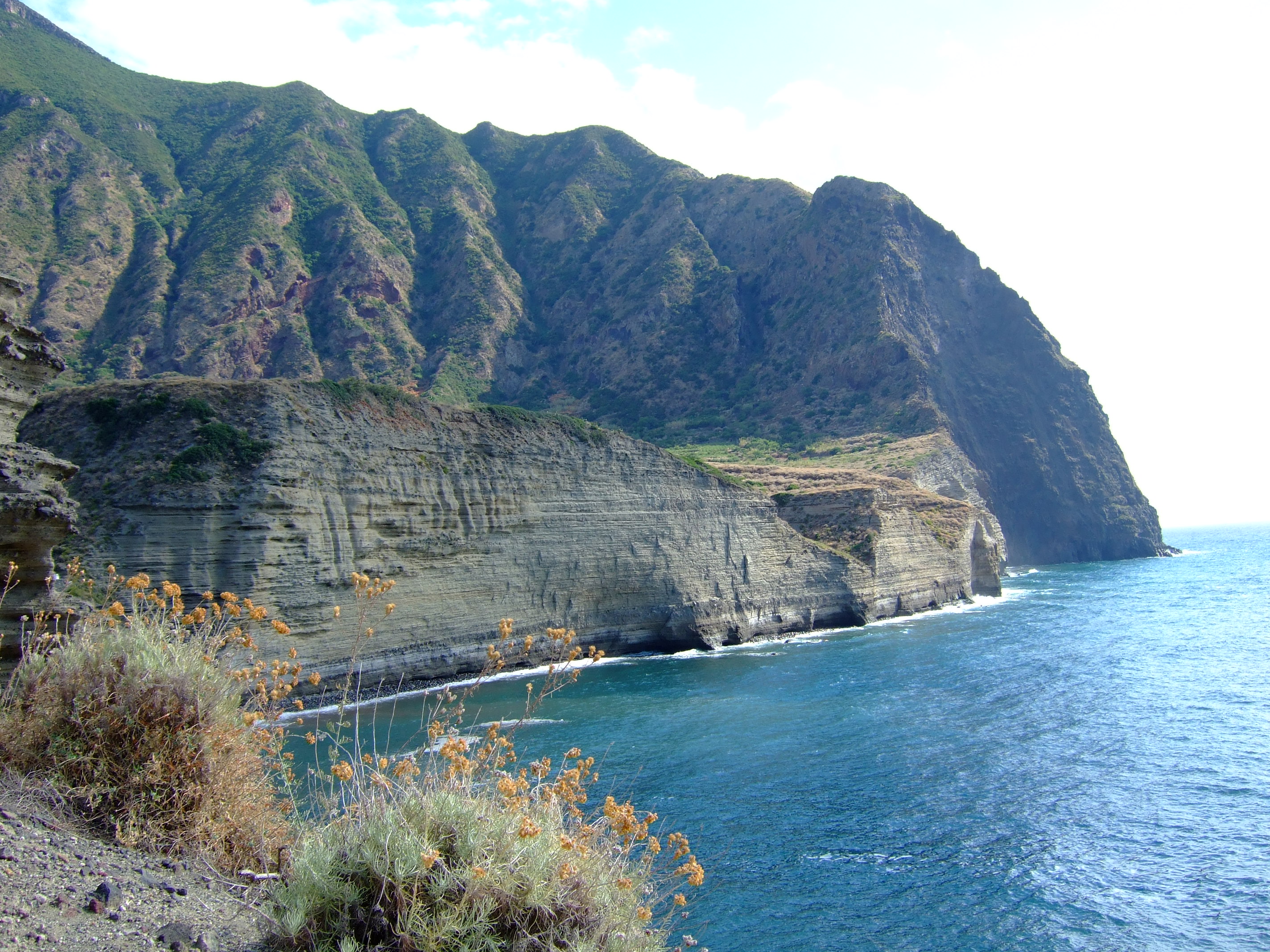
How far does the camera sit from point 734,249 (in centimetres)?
11019

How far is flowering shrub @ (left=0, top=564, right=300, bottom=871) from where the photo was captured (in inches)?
232

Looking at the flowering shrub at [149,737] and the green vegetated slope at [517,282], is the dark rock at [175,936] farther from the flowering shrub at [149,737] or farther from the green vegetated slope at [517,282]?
the green vegetated slope at [517,282]

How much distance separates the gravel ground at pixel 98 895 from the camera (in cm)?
459

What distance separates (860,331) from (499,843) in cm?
9192

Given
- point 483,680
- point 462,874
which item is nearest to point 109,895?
point 462,874

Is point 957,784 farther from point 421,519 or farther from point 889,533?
point 889,533

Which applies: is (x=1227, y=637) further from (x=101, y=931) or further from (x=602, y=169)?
(x=602, y=169)

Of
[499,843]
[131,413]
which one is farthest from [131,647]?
[131,413]

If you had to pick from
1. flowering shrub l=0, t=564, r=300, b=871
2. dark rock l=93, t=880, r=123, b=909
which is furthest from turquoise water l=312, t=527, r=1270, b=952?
dark rock l=93, t=880, r=123, b=909

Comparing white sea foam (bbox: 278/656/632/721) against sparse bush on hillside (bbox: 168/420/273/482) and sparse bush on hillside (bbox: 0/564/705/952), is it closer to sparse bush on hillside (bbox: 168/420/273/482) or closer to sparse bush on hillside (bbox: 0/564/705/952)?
sparse bush on hillside (bbox: 168/420/273/482)

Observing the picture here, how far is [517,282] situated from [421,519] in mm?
76443

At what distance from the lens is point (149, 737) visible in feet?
19.9

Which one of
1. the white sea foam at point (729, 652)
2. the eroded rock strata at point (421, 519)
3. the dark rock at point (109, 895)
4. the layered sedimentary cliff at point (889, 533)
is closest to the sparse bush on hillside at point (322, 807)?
the dark rock at point (109, 895)

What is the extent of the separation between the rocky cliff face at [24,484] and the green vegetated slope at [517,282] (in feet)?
187
